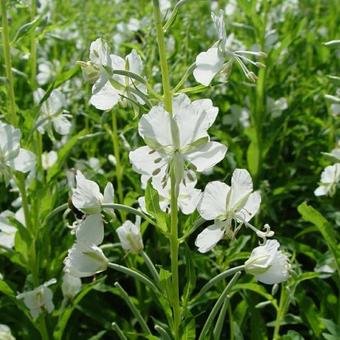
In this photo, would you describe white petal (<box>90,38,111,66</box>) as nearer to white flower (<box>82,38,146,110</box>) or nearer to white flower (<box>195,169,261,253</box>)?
white flower (<box>82,38,146,110</box>)

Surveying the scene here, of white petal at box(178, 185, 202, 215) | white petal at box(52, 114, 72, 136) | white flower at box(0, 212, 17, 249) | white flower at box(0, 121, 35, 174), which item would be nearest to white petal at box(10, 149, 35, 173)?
white flower at box(0, 121, 35, 174)

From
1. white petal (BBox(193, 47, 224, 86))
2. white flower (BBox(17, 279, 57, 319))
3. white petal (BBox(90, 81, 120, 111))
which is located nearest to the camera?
white petal (BBox(193, 47, 224, 86))

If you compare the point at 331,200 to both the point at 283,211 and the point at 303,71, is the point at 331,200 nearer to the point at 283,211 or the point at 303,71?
the point at 283,211

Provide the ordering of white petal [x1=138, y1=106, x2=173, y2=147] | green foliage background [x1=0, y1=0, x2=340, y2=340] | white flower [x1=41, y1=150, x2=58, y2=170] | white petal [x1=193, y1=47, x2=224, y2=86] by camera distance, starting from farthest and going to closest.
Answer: white flower [x1=41, y1=150, x2=58, y2=170] → green foliage background [x1=0, y1=0, x2=340, y2=340] → white petal [x1=193, y1=47, x2=224, y2=86] → white petal [x1=138, y1=106, x2=173, y2=147]

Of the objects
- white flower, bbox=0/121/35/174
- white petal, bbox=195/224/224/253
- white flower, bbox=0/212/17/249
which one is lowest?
white flower, bbox=0/212/17/249

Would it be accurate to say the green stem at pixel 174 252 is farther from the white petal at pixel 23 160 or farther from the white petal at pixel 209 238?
the white petal at pixel 23 160

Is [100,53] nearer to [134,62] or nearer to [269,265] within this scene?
[134,62]

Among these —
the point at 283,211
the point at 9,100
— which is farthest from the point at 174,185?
the point at 283,211

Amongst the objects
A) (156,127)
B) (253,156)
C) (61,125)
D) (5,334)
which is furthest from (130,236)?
(253,156)
